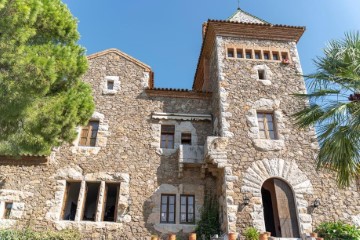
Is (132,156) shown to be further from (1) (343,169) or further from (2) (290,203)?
(1) (343,169)

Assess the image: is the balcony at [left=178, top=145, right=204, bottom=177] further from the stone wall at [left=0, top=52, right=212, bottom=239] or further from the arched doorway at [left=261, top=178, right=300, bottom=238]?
the arched doorway at [left=261, top=178, right=300, bottom=238]

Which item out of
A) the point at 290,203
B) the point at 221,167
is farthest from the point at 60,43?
the point at 290,203

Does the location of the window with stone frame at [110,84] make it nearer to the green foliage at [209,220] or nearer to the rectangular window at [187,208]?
the rectangular window at [187,208]

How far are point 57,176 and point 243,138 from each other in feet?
23.4

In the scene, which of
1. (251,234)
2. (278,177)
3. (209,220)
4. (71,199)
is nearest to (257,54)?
(278,177)

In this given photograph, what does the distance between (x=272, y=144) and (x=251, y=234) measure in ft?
11.3

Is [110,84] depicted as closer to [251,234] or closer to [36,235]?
[36,235]

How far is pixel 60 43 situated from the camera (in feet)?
27.3

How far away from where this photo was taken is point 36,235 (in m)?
10.1

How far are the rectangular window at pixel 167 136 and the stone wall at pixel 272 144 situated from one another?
8.38ft

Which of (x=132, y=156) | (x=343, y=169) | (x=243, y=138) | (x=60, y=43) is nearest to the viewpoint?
(x=343, y=169)

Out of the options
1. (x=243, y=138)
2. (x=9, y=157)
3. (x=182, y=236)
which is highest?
(x=243, y=138)

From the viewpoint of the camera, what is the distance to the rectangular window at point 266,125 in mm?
11695

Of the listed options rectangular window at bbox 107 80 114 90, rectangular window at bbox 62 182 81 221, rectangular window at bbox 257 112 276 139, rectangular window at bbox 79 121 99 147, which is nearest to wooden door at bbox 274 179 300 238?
rectangular window at bbox 257 112 276 139
